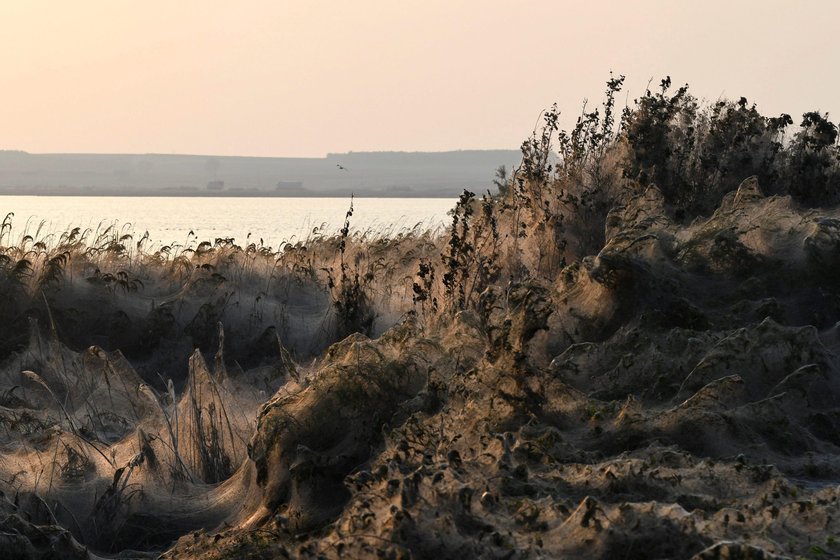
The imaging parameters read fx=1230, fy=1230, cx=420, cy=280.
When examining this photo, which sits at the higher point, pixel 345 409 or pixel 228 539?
pixel 345 409

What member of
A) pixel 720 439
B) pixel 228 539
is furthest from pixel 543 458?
pixel 228 539

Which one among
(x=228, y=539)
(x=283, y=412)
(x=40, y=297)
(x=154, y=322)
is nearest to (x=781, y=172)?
(x=154, y=322)

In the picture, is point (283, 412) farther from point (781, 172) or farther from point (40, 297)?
point (781, 172)

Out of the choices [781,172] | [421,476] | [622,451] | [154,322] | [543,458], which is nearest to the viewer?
[421,476]

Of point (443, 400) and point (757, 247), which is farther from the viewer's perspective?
point (757, 247)

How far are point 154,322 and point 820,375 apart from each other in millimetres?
6519

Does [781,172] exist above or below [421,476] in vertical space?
above

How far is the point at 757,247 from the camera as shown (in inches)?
346

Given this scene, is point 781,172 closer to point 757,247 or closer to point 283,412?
point 757,247

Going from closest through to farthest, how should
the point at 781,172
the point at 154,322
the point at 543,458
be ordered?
the point at 543,458
the point at 154,322
the point at 781,172

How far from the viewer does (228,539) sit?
18.1ft

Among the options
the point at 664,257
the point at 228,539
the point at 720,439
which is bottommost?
the point at 228,539

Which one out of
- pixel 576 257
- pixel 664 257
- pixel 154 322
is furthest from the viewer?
pixel 576 257

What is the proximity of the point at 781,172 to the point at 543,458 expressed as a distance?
889 cm
